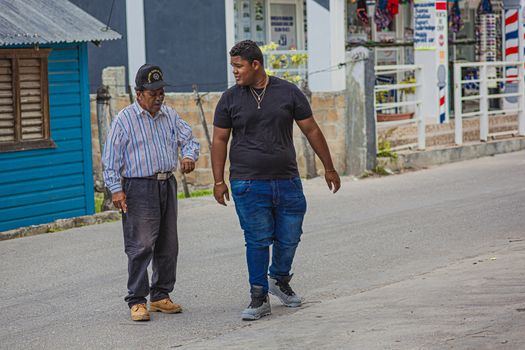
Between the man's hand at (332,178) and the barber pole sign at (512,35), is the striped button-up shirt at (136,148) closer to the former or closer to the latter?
the man's hand at (332,178)

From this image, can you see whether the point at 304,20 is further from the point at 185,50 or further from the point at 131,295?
the point at 131,295

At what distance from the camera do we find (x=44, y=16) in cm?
1304

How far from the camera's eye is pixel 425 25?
19.7 m

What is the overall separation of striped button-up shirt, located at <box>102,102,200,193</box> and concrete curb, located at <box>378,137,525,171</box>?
339 inches

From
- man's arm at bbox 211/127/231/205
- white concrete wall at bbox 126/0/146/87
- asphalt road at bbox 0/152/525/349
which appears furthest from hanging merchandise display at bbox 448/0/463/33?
man's arm at bbox 211/127/231/205

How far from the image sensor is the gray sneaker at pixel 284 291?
26.1 ft

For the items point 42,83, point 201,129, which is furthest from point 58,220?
point 201,129

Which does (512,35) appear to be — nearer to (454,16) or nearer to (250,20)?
(454,16)

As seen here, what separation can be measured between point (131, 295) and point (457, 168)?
9.72 meters

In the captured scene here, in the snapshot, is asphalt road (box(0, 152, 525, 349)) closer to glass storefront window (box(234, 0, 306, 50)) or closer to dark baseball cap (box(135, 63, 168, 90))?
dark baseball cap (box(135, 63, 168, 90))

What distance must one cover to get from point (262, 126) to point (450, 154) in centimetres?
1036

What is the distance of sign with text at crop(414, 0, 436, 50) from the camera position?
19438 mm

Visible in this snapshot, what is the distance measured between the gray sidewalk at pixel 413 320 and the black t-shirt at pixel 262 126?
1049 mm

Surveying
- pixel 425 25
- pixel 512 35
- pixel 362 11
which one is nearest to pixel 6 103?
pixel 425 25
